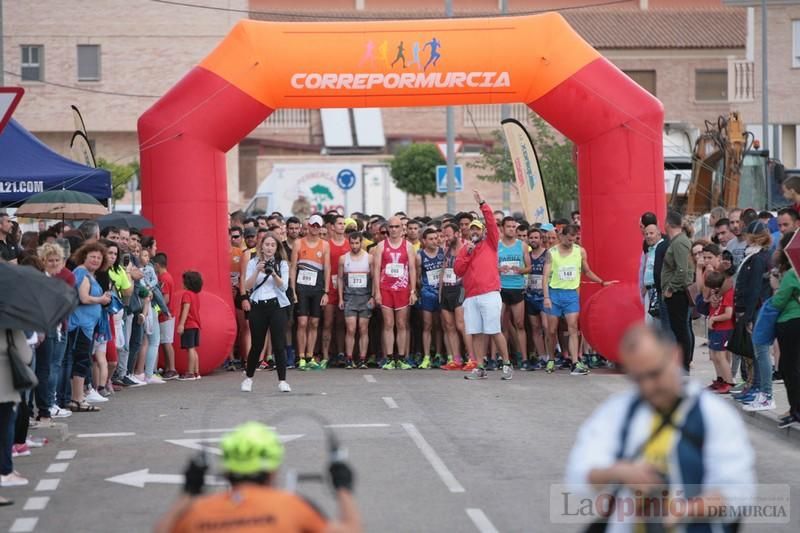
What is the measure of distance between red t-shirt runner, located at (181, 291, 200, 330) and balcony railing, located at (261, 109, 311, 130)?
156 ft

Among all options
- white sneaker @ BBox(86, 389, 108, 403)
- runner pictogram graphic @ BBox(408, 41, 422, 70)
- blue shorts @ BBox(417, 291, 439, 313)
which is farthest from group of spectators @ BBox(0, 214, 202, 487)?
runner pictogram graphic @ BBox(408, 41, 422, 70)

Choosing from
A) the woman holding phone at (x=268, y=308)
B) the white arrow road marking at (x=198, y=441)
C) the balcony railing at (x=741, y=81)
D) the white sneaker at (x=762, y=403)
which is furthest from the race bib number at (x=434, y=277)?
the balcony railing at (x=741, y=81)

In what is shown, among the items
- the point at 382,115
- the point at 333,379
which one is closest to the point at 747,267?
the point at 333,379

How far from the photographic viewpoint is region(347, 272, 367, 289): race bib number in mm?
19656

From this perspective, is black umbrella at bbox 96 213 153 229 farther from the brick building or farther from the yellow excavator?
the brick building

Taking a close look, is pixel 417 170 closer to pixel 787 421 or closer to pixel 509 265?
pixel 509 265

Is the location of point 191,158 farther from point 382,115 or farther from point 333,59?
point 382,115

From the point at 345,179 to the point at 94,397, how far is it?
2818cm

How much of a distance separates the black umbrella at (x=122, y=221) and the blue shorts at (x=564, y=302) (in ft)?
17.6

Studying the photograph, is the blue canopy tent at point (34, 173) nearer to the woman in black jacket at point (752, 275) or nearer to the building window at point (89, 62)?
the woman in black jacket at point (752, 275)

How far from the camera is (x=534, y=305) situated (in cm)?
1955

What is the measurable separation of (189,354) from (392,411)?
445 centimetres

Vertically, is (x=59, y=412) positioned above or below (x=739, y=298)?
below

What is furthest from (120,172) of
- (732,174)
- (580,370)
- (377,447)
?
(377,447)
